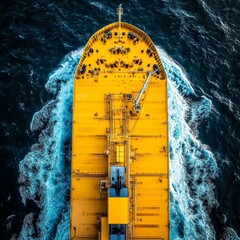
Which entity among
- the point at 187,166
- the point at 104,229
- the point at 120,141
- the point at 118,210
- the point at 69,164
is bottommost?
the point at 104,229

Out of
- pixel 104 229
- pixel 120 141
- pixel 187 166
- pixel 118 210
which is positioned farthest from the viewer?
pixel 187 166

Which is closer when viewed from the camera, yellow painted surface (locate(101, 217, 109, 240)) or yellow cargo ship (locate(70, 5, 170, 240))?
yellow painted surface (locate(101, 217, 109, 240))

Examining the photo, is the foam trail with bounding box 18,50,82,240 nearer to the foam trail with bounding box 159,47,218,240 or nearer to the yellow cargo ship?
the yellow cargo ship

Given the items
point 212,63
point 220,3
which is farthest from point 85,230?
point 220,3

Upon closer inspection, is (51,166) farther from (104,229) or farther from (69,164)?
(104,229)

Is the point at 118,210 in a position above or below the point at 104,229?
above

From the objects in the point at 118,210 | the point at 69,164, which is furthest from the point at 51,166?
the point at 118,210

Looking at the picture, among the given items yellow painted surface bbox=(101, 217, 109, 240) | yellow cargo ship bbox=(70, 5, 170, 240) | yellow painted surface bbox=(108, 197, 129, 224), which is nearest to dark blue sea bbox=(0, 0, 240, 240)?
yellow cargo ship bbox=(70, 5, 170, 240)
